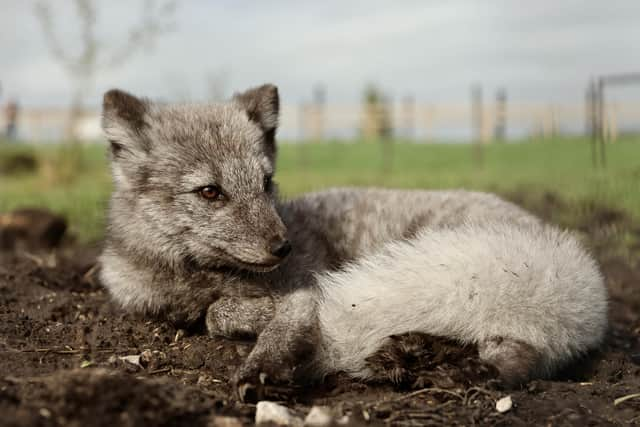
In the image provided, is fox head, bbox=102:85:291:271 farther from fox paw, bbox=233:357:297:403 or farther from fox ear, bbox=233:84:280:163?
fox paw, bbox=233:357:297:403

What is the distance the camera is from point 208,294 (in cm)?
396

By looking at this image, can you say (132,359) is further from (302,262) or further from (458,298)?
(458,298)

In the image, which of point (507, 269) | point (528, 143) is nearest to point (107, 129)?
point (507, 269)

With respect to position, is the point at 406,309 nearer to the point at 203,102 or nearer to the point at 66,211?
the point at 203,102

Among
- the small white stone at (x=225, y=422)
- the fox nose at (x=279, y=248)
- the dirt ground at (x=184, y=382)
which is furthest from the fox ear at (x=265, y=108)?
the small white stone at (x=225, y=422)

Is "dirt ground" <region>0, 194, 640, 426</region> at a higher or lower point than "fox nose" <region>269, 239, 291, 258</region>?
lower

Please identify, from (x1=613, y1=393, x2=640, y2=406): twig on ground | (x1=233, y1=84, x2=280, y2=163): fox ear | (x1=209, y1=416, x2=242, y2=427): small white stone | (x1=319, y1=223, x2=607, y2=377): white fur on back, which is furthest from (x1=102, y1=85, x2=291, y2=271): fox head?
(x1=613, y1=393, x2=640, y2=406): twig on ground

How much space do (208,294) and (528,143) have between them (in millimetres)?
20692

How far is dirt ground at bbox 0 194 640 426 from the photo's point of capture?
2.54 metres

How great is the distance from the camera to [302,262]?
419 cm

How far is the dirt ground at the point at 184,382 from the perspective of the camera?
2.54 m

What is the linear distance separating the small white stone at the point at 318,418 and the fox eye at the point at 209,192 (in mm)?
1526

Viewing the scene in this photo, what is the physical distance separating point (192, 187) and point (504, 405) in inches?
81.4

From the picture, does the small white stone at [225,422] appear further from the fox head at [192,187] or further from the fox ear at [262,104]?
the fox ear at [262,104]
